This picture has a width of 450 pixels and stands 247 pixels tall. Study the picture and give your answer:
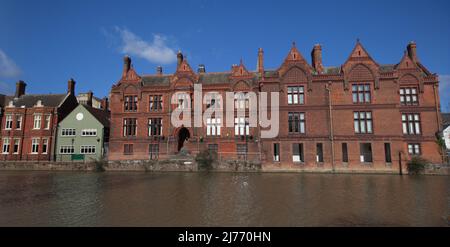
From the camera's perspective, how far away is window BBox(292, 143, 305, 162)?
93.6 ft

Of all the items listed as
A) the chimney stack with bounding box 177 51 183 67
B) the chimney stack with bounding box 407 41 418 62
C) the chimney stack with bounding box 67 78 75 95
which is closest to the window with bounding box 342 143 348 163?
the chimney stack with bounding box 407 41 418 62

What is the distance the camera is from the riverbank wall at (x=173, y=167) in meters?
26.0

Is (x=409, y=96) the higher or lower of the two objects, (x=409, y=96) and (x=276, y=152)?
the higher

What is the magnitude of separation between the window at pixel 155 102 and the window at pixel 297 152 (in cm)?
1986

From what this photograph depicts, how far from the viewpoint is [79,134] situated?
3578cm

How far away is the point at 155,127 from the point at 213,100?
938 centimetres

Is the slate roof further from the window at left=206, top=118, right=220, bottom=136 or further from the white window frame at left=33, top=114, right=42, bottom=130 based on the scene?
the window at left=206, top=118, right=220, bottom=136

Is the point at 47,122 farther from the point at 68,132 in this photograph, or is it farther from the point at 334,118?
the point at 334,118

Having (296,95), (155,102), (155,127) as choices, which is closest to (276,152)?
(296,95)

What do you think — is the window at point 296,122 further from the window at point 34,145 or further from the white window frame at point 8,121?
the white window frame at point 8,121
